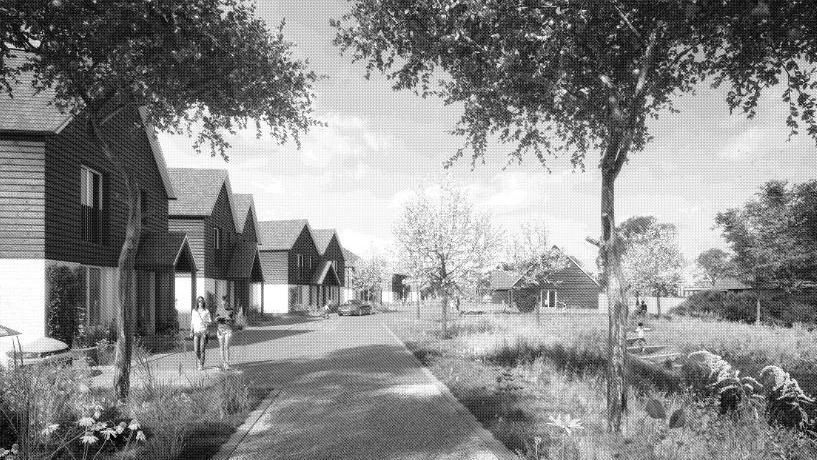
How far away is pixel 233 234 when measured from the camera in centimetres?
3759

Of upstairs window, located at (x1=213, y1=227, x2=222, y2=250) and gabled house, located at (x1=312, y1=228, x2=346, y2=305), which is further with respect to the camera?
gabled house, located at (x1=312, y1=228, x2=346, y2=305)

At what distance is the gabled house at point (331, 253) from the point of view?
6531 cm

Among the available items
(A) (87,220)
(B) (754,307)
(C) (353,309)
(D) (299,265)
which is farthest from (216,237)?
(B) (754,307)

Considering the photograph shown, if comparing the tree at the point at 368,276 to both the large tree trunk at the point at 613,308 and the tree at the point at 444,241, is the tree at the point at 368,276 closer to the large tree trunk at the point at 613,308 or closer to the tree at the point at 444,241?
the tree at the point at 444,241

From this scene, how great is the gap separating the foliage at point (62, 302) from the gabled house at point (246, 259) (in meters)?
18.8

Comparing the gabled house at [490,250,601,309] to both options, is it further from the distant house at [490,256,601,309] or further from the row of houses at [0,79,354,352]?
the row of houses at [0,79,354,352]

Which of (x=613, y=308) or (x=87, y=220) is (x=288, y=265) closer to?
(x=87, y=220)

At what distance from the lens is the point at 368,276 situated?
8231 centimetres

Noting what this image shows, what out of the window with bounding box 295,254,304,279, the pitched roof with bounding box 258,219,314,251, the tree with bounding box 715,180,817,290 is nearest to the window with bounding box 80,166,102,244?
the pitched roof with bounding box 258,219,314,251

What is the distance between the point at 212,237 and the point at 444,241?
46.3 ft

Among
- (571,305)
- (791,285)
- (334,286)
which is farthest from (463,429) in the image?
(334,286)

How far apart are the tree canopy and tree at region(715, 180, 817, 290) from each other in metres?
34.5

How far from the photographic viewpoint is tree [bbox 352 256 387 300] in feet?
269

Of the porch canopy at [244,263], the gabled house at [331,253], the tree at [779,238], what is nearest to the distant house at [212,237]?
the porch canopy at [244,263]
